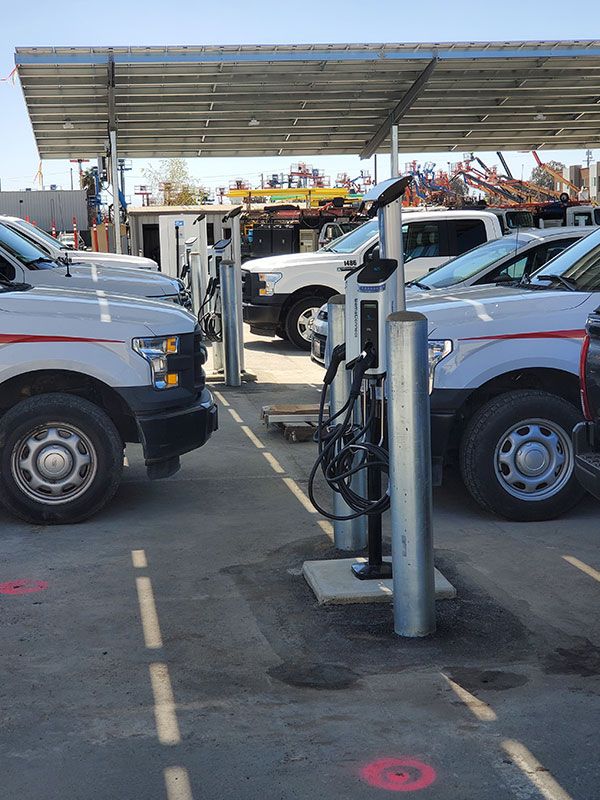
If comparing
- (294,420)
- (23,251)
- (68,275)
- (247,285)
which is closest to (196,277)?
(247,285)

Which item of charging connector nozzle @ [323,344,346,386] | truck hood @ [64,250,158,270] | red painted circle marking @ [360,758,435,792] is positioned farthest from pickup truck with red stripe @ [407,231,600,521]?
truck hood @ [64,250,158,270]

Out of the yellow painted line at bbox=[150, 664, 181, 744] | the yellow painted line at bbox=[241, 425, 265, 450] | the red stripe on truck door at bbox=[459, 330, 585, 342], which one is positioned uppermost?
the red stripe on truck door at bbox=[459, 330, 585, 342]

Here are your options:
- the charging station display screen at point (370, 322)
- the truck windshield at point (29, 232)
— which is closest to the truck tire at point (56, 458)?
the charging station display screen at point (370, 322)

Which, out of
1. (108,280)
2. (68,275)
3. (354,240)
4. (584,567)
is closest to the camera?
(584,567)

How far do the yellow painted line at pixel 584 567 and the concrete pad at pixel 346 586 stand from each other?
821 millimetres

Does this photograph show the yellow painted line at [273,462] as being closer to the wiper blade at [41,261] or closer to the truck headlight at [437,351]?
the truck headlight at [437,351]

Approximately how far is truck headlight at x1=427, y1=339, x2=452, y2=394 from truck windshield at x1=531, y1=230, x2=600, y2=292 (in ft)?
3.41

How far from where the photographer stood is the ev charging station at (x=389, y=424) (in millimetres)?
4391

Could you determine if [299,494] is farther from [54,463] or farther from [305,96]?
[305,96]

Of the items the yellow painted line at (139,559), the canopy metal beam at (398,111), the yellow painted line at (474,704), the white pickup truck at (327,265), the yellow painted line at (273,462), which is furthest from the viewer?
the canopy metal beam at (398,111)

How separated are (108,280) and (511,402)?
7047 millimetres

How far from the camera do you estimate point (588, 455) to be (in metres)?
5.03

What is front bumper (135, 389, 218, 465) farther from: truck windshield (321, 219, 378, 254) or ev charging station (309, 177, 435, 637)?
truck windshield (321, 219, 378, 254)

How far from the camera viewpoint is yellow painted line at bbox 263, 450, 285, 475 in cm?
804
